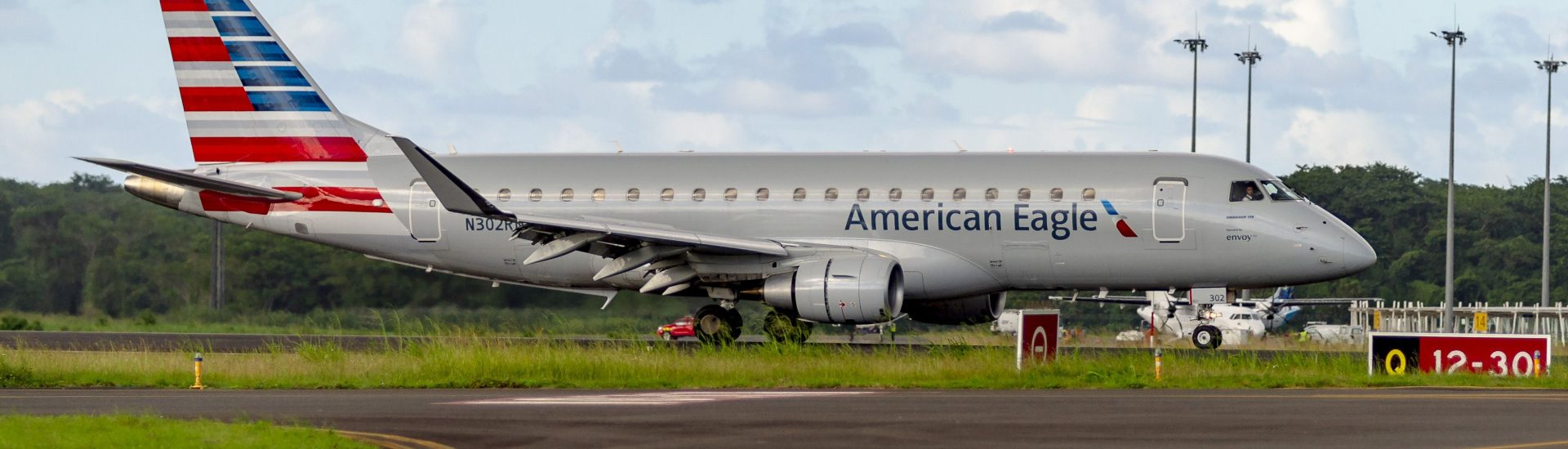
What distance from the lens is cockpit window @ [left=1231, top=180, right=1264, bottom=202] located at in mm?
30016

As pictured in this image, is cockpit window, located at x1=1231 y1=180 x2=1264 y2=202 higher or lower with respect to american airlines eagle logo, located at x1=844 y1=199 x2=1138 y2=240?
higher

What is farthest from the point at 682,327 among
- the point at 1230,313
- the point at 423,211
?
the point at 1230,313

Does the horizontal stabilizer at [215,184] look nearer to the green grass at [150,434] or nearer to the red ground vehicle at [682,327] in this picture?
the red ground vehicle at [682,327]

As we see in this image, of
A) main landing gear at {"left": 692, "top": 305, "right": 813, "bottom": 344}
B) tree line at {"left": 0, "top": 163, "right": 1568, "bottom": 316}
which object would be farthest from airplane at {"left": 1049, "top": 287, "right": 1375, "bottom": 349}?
main landing gear at {"left": 692, "top": 305, "right": 813, "bottom": 344}

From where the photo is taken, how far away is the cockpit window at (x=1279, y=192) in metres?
30.0

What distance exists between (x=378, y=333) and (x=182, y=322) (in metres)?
5.89

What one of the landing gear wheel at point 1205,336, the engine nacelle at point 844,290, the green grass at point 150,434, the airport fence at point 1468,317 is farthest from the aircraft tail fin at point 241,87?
the airport fence at point 1468,317

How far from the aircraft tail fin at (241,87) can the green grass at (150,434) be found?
61.4ft

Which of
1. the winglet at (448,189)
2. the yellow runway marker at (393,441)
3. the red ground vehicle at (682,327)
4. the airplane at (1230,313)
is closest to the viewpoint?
the yellow runway marker at (393,441)

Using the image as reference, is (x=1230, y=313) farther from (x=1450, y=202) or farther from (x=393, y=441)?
(x=393, y=441)

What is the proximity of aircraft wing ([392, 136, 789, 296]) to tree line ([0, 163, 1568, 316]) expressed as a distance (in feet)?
23.5

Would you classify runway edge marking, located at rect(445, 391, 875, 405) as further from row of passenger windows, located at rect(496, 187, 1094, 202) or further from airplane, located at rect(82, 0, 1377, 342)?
row of passenger windows, located at rect(496, 187, 1094, 202)

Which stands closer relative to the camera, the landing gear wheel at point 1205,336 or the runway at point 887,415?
the runway at point 887,415

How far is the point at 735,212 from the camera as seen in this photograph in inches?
1248
